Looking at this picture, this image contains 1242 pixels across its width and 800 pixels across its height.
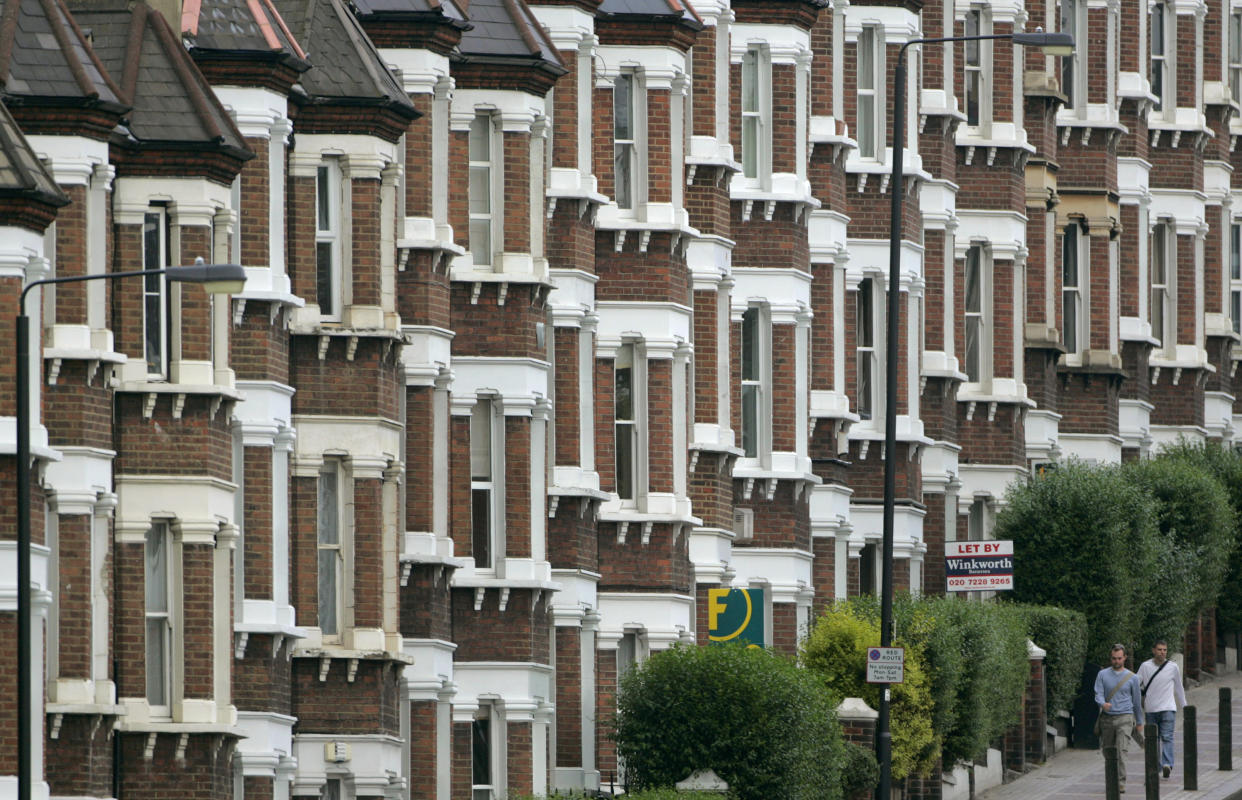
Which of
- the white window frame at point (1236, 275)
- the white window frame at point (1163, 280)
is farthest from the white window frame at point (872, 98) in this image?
the white window frame at point (1236, 275)

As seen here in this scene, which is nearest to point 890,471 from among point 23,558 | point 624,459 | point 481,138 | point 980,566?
point 624,459

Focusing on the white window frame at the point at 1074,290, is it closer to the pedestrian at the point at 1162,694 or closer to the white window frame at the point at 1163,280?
the white window frame at the point at 1163,280

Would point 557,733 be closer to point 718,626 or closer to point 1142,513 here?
point 718,626

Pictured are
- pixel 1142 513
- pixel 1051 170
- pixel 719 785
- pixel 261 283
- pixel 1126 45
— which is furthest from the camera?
pixel 1126 45

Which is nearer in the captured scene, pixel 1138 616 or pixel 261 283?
pixel 261 283

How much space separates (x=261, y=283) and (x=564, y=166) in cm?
972

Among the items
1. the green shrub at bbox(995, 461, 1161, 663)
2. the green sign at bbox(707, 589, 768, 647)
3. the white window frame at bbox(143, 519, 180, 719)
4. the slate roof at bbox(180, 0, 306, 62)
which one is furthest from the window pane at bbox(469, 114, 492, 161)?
the green shrub at bbox(995, 461, 1161, 663)

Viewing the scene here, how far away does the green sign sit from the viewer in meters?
62.4

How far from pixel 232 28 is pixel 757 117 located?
1707cm

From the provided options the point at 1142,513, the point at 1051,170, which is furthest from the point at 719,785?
the point at 1051,170

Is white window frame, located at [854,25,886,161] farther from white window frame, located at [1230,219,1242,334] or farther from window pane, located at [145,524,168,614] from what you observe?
window pane, located at [145,524,168,614]

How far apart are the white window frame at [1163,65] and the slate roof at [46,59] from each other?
152 ft

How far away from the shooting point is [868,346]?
243 feet

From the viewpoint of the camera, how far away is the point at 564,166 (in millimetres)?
60625
